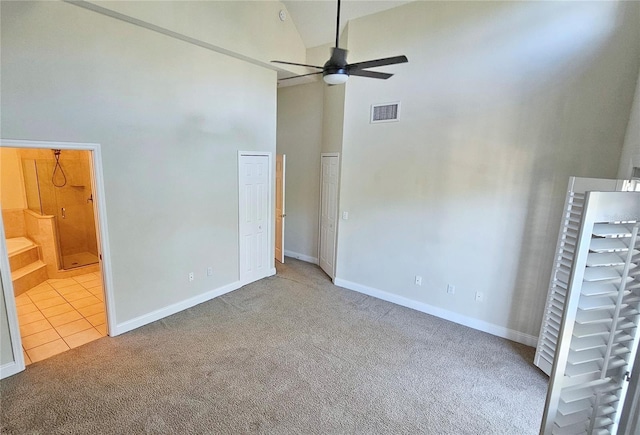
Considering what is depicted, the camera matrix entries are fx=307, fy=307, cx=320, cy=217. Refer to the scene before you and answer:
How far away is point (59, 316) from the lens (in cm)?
387

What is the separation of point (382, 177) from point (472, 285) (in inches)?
72.7

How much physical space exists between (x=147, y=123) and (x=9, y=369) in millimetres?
2680

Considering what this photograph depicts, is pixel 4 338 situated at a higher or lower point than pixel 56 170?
lower

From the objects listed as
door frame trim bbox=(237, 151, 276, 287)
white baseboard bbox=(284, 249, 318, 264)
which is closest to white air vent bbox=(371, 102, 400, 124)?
door frame trim bbox=(237, 151, 276, 287)

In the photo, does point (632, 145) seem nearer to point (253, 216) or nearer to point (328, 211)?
point (328, 211)

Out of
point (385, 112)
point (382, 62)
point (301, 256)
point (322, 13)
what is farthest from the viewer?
point (301, 256)

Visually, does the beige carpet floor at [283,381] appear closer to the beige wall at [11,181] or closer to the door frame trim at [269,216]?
the door frame trim at [269,216]

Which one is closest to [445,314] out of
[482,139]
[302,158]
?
[482,139]

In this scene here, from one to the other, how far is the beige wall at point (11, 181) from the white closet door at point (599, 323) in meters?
7.14

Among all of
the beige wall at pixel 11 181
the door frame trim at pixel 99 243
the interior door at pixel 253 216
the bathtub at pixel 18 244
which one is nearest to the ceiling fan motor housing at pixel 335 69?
the interior door at pixel 253 216

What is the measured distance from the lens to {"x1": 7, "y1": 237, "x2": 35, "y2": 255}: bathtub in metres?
4.71

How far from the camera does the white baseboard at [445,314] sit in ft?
11.9

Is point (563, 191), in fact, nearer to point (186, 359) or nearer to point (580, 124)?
point (580, 124)

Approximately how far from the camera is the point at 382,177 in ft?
14.5
